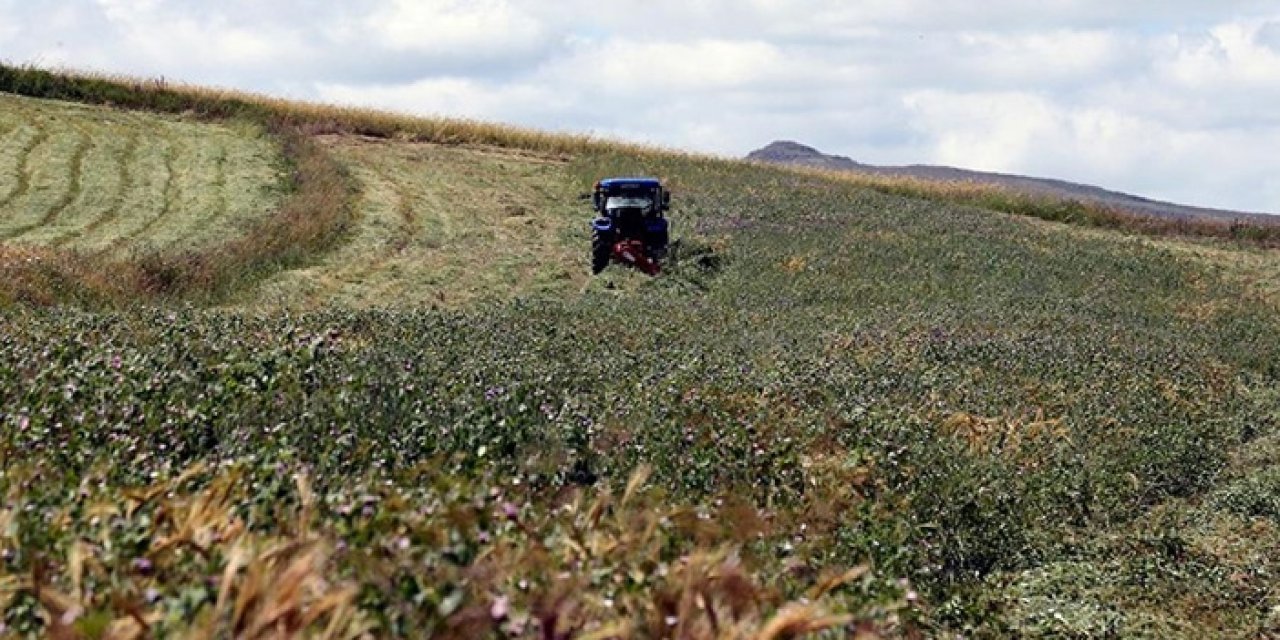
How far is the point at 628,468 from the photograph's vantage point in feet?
30.3

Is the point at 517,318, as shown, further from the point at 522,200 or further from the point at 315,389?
the point at 522,200

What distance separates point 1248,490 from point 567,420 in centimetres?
689

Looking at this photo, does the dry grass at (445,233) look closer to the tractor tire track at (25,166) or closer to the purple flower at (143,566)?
the tractor tire track at (25,166)

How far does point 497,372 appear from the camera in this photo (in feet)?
37.3

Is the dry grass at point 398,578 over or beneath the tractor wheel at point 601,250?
over

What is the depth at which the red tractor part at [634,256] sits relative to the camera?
32188mm

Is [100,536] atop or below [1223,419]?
atop

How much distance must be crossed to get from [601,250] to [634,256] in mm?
732

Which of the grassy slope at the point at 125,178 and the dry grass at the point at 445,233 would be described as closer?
the dry grass at the point at 445,233

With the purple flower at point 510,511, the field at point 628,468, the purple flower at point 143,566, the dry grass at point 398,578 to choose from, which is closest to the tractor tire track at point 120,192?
the field at point 628,468

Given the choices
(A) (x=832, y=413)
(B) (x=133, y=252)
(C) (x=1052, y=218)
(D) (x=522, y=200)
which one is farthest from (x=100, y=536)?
(C) (x=1052, y=218)

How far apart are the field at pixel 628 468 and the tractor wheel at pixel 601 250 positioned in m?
4.16

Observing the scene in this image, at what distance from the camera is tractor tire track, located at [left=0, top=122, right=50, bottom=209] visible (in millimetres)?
34531

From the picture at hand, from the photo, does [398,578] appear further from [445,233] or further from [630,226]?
[445,233]
